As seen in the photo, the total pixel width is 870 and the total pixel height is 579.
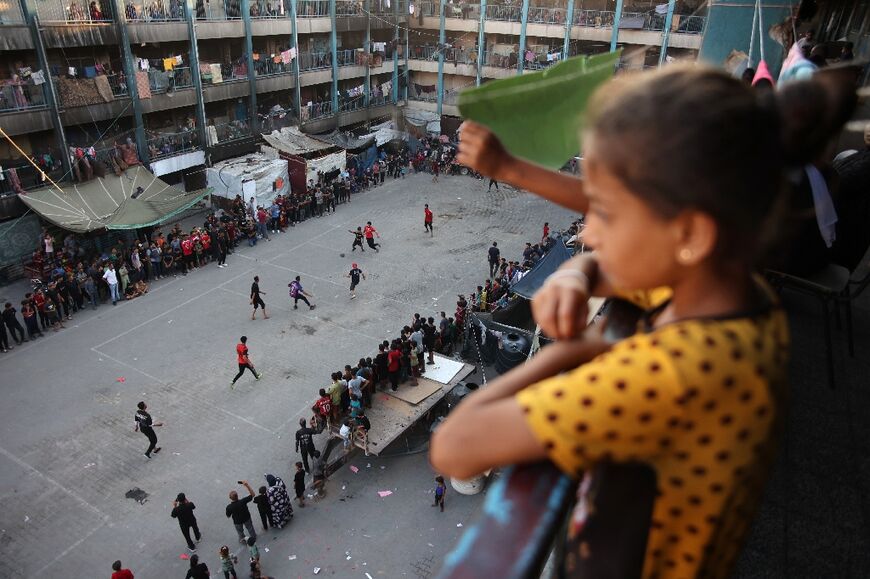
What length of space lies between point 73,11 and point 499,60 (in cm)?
2251

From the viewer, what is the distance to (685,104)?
1.25 metres

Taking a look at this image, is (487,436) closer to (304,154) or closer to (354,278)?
(354,278)

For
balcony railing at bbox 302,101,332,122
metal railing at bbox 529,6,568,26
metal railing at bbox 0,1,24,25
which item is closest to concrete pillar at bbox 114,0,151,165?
metal railing at bbox 0,1,24,25

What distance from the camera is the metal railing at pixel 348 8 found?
110ft

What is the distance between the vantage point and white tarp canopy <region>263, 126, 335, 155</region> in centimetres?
2919

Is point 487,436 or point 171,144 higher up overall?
point 487,436

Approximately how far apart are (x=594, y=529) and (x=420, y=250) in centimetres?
2231

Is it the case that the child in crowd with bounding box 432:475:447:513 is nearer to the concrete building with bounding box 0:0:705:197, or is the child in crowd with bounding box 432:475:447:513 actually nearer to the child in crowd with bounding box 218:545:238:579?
the child in crowd with bounding box 218:545:238:579

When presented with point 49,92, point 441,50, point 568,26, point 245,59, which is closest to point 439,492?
point 49,92

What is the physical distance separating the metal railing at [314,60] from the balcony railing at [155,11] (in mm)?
7313

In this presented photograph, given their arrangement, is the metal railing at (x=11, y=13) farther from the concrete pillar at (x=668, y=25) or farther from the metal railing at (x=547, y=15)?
the concrete pillar at (x=668, y=25)

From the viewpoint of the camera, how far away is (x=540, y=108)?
2283 millimetres

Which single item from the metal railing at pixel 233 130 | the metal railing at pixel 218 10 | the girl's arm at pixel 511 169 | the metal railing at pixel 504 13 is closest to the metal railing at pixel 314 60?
the metal railing at pixel 218 10

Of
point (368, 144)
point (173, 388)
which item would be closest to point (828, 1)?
point (173, 388)
